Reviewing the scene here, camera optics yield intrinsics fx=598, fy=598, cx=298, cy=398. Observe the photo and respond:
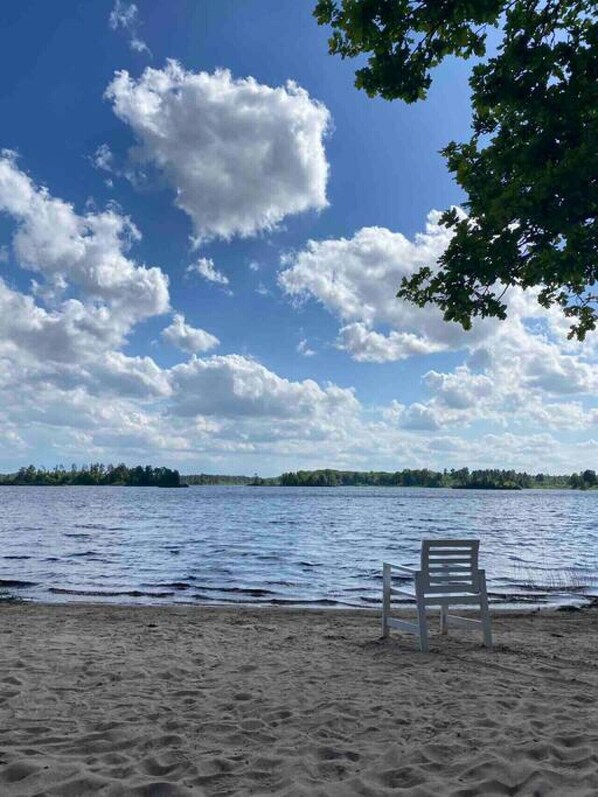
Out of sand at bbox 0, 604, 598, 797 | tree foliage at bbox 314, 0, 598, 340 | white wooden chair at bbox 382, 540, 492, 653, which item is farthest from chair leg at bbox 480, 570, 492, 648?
tree foliage at bbox 314, 0, 598, 340

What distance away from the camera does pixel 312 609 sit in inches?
570

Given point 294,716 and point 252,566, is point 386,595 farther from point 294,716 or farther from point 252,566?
point 252,566

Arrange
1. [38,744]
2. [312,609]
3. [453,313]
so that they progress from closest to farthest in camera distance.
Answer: [38,744] → [453,313] → [312,609]

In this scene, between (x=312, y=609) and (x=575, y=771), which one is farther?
(x=312, y=609)

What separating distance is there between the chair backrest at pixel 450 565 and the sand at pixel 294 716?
3.02ft

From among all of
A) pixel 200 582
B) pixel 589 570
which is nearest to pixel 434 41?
pixel 200 582

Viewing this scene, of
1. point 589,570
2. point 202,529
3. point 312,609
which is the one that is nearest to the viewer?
point 312,609

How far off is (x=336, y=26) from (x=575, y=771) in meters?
7.51

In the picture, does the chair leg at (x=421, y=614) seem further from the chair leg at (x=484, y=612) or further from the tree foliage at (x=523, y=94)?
the tree foliage at (x=523, y=94)

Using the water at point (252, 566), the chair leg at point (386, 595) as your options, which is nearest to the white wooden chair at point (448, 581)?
the chair leg at point (386, 595)

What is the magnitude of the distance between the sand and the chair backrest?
3.02ft

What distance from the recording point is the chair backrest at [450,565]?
28.4 feet

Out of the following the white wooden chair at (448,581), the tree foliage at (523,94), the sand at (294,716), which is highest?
the tree foliage at (523,94)

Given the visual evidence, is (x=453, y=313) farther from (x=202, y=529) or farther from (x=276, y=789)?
(x=202, y=529)
